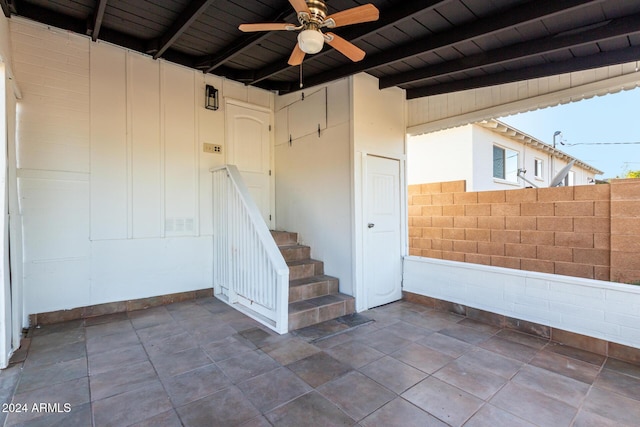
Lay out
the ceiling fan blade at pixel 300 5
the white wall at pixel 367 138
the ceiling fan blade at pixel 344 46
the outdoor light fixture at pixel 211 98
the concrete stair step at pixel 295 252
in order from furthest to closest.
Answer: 1. the outdoor light fixture at pixel 211 98
2. the concrete stair step at pixel 295 252
3. the white wall at pixel 367 138
4. the ceiling fan blade at pixel 344 46
5. the ceiling fan blade at pixel 300 5

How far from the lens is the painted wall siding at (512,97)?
302cm

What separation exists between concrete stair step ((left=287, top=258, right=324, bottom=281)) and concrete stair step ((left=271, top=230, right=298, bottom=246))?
42 cm

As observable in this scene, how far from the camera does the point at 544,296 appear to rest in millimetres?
2945

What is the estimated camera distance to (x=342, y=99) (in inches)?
149

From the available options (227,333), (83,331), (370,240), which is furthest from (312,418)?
(83,331)

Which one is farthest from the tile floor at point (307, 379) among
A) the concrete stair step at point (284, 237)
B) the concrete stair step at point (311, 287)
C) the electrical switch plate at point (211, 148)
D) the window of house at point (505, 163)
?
the window of house at point (505, 163)

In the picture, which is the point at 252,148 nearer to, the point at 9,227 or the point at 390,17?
the point at 390,17

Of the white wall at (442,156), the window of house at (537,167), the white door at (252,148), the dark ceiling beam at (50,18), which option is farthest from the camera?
the window of house at (537,167)

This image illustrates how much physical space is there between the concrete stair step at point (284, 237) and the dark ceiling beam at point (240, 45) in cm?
244

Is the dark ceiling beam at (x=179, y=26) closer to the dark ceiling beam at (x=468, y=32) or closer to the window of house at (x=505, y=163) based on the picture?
the dark ceiling beam at (x=468, y=32)

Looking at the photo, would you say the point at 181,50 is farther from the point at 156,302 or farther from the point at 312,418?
the point at 312,418

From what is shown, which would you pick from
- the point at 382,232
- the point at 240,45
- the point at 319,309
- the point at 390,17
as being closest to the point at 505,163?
the point at 382,232

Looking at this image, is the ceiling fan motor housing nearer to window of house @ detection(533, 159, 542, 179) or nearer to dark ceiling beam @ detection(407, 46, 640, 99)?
dark ceiling beam @ detection(407, 46, 640, 99)

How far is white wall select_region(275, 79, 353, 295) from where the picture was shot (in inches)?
148
